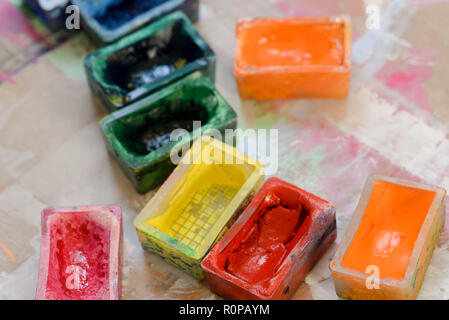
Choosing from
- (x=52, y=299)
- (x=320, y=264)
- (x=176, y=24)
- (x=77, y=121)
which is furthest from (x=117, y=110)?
(x=320, y=264)

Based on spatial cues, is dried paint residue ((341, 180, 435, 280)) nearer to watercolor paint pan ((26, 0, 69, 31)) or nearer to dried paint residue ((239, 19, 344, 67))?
dried paint residue ((239, 19, 344, 67))

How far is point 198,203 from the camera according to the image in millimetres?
3285

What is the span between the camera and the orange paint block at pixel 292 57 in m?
3.46

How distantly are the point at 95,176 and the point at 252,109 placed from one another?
0.78m

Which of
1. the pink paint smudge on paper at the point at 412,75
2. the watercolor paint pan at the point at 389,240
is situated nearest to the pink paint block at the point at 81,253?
the watercolor paint pan at the point at 389,240

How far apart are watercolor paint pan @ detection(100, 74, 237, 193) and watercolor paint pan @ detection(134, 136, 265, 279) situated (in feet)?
0.35

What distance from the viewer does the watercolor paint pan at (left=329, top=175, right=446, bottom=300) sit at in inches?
113

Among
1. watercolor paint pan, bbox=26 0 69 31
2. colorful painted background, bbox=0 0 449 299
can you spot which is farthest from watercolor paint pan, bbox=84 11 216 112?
watercolor paint pan, bbox=26 0 69 31

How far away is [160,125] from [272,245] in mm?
797

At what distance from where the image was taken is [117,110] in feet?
11.3

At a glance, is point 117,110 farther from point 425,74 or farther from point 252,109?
point 425,74

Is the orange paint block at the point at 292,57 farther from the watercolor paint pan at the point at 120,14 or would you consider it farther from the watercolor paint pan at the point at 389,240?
the watercolor paint pan at the point at 389,240

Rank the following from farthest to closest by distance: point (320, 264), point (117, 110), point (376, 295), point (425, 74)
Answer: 1. point (425, 74)
2. point (117, 110)
3. point (320, 264)
4. point (376, 295)

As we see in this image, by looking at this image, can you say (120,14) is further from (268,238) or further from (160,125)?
(268,238)
